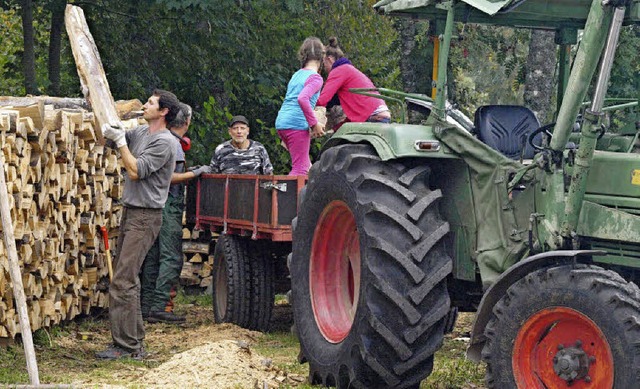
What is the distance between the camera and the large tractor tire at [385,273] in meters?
6.75

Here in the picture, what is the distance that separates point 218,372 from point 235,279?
304 cm

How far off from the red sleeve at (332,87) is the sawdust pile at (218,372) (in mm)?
2693

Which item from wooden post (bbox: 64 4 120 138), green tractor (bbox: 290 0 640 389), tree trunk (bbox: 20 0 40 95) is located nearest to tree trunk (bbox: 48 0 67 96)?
tree trunk (bbox: 20 0 40 95)

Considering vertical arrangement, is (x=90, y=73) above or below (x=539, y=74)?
below

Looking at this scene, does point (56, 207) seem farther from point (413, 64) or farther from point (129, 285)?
point (413, 64)

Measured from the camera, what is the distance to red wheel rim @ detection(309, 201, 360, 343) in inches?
309

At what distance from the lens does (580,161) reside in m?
6.23

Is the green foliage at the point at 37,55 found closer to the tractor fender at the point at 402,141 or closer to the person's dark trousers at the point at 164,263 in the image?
the person's dark trousers at the point at 164,263

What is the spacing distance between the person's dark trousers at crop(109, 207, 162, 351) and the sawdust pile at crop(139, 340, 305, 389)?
1185 millimetres

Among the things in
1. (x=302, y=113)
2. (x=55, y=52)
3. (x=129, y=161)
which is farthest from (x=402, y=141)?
(x=55, y=52)

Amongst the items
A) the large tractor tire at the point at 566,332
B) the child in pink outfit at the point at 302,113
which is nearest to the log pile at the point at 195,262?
the child in pink outfit at the point at 302,113

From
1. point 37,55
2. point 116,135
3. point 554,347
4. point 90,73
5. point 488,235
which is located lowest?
point 554,347

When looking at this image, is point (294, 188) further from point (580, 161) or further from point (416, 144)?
point (580, 161)

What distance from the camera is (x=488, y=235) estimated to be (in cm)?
714
